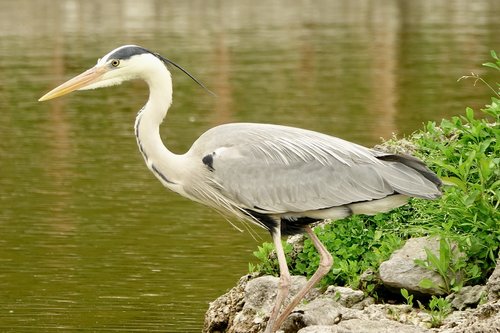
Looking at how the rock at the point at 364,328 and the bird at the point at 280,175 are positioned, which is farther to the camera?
the bird at the point at 280,175

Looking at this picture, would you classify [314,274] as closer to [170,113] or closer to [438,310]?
[438,310]

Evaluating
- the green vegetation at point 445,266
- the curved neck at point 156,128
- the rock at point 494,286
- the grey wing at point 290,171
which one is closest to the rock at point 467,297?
the green vegetation at point 445,266

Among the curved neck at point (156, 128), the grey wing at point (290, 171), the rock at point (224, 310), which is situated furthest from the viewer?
the rock at point (224, 310)

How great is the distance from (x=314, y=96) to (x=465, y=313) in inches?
538

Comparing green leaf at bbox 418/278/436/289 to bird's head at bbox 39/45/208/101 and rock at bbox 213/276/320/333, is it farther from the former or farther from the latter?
bird's head at bbox 39/45/208/101

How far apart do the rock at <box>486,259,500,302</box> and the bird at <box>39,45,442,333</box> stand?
25.5 inches

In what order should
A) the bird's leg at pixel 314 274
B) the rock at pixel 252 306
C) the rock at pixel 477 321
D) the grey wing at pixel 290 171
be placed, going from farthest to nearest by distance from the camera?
1. the rock at pixel 252 306
2. the grey wing at pixel 290 171
3. the bird's leg at pixel 314 274
4. the rock at pixel 477 321

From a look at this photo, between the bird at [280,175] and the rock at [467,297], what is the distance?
551mm

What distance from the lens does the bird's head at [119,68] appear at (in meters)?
7.44

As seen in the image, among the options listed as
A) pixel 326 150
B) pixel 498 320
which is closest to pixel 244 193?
pixel 326 150

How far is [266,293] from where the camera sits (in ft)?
25.1

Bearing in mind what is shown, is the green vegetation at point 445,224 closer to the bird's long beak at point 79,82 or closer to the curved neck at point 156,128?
the curved neck at point 156,128

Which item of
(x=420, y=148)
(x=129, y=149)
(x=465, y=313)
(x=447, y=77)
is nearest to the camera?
(x=465, y=313)

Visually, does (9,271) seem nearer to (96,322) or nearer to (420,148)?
(96,322)
